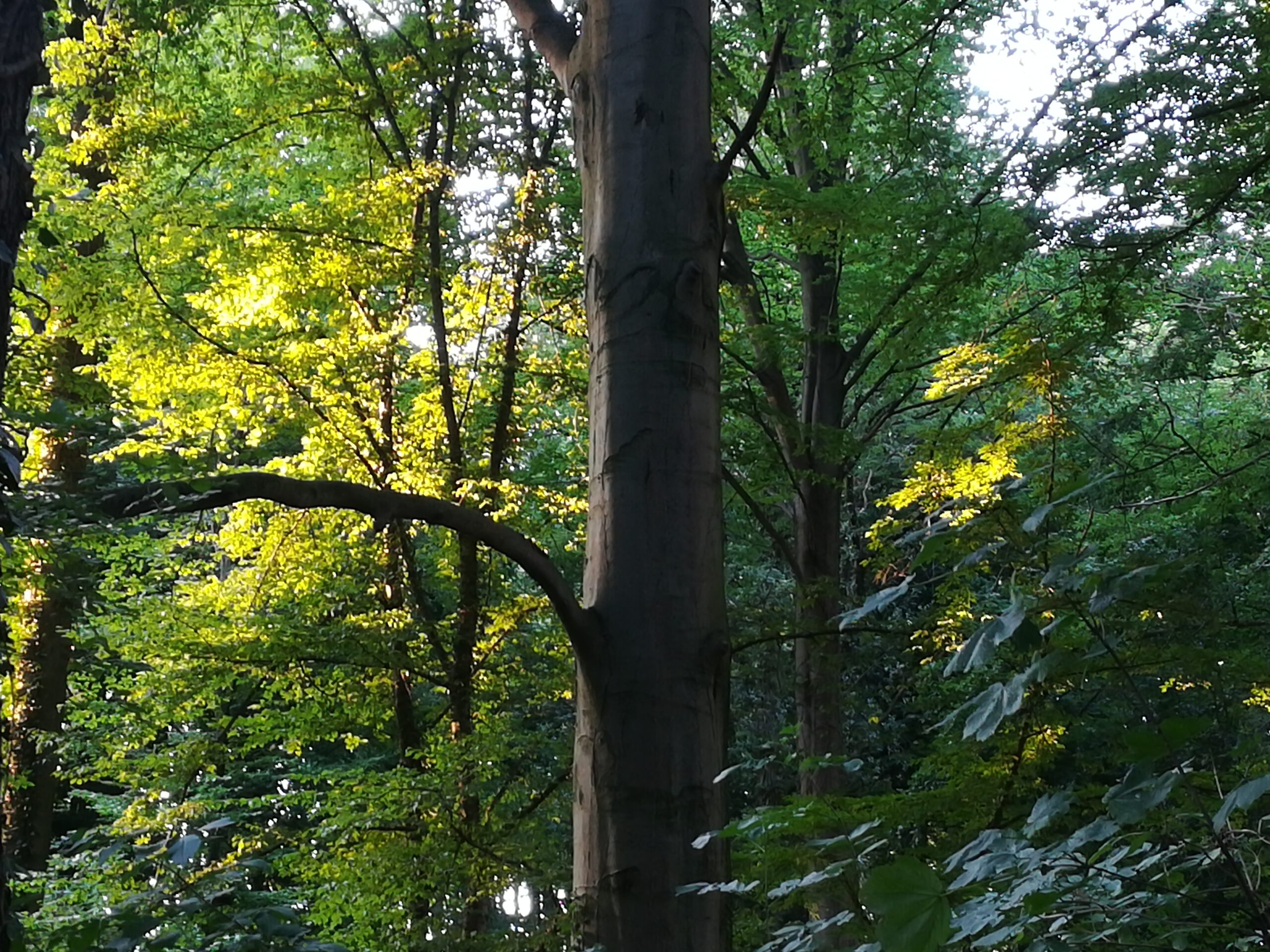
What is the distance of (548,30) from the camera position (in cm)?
338

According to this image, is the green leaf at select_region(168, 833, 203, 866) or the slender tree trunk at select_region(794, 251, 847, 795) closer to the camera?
the green leaf at select_region(168, 833, 203, 866)

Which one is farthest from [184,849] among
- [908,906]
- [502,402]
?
[502,402]

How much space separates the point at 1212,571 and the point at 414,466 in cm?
433

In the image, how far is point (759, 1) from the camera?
742 centimetres

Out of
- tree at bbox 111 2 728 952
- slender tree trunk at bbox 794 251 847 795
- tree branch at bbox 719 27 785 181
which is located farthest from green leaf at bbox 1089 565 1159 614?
slender tree trunk at bbox 794 251 847 795

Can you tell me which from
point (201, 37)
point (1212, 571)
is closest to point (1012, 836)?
point (1212, 571)

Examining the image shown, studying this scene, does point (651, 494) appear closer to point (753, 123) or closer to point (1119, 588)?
point (753, 123)

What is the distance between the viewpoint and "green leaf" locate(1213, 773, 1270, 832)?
3.80 ft

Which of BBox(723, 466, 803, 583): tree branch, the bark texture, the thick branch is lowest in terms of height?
the bark texture

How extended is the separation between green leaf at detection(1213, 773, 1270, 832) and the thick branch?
271 centimetres

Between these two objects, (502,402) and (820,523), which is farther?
(820,523)

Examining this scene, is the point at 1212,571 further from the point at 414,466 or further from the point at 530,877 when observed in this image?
the point at 414,466

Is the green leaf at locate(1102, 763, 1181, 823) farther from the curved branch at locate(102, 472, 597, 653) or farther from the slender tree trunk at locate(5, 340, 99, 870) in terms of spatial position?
the slender tree trunk at locate(5, 340, 99, 870)

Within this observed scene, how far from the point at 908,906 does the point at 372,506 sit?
1.75m
